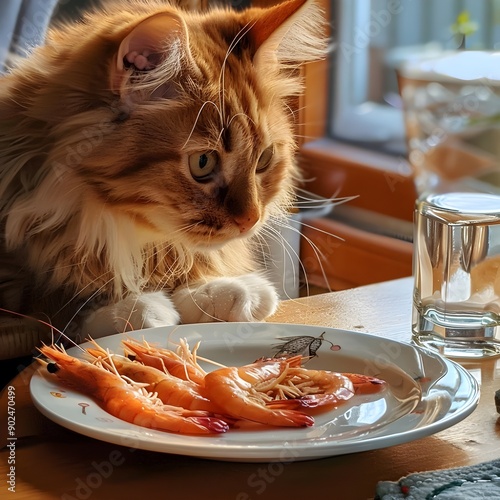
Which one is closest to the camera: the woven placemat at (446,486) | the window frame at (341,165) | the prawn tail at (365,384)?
the woven placemat at (446,486)

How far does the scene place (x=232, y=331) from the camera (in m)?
1.18

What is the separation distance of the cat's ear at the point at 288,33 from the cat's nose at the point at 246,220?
0.29 meters

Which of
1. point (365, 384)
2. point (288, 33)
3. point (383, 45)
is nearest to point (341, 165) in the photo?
point (383, 45)

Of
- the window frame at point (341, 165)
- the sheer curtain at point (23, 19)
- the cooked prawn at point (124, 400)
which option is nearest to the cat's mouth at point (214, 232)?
the cooked prawn at point (124, 400)

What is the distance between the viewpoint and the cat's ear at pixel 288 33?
1.41 m

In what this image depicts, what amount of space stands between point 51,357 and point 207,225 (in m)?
0.40

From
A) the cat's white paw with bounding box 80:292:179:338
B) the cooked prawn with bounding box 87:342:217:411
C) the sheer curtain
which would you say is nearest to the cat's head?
the cat's white paw with bounding box 80:292:179:338

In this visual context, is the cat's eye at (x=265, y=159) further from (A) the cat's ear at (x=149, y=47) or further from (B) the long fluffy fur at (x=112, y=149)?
(A) the cat's ear at (x=149, y=47)

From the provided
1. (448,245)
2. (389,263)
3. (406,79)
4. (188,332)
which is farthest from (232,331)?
(406,79)

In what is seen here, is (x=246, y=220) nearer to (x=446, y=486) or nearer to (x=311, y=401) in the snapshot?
(x=311, y=401)

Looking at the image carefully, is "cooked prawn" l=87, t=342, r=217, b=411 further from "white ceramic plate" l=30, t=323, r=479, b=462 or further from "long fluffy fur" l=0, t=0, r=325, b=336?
"long fluffy fur" l=0, t=0, r=325, b=336

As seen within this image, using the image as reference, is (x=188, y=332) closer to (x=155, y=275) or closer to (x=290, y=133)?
(x=155, y=275)

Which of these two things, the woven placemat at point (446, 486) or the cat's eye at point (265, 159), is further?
the cat's eye at point (265, 159)

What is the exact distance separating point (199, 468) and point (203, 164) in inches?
22.7
